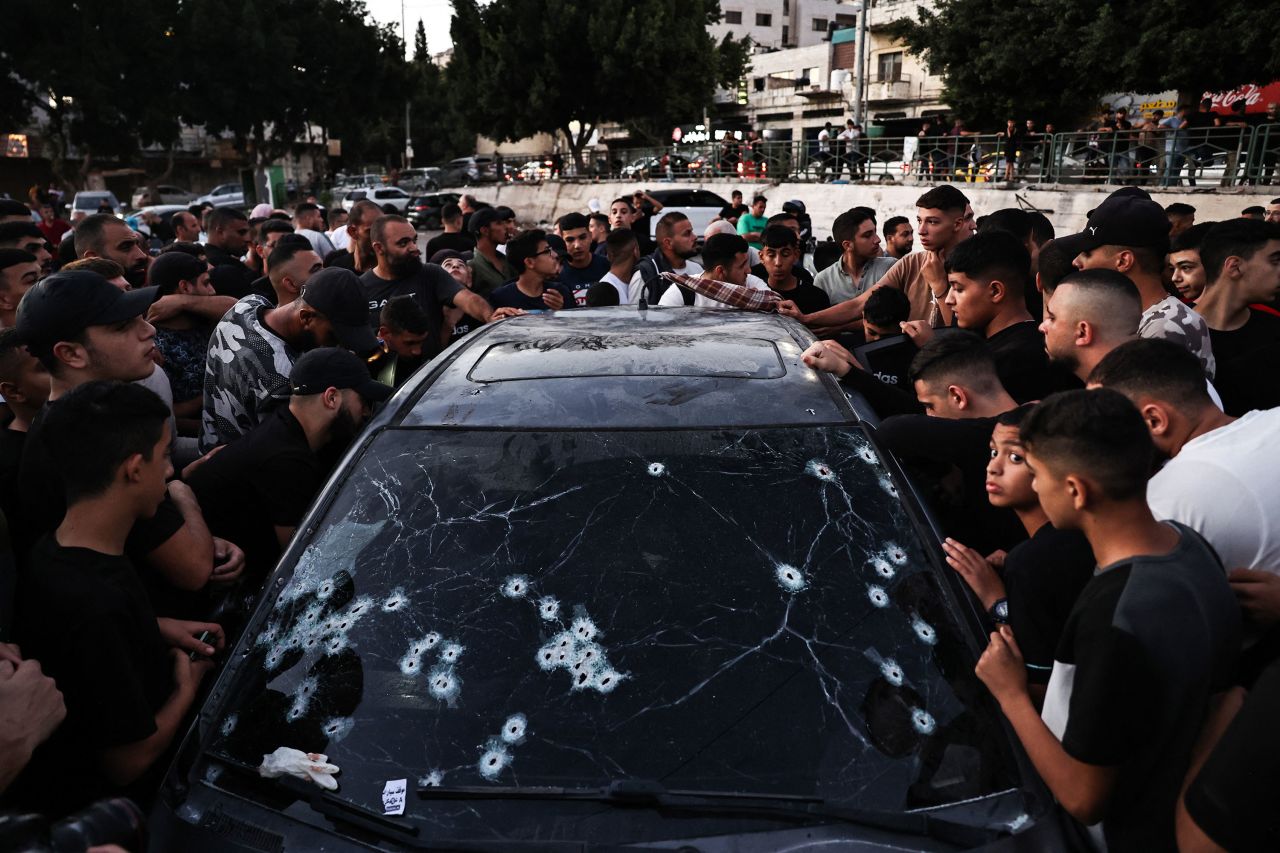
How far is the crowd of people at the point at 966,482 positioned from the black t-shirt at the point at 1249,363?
1 cm

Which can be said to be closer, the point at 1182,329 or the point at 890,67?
the point at 1182,329

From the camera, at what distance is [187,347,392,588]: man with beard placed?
261cm

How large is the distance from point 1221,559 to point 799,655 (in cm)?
87

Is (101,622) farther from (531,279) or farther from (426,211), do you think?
(426,211)

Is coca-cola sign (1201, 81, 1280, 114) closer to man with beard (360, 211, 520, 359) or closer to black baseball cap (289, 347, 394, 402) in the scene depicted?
man with beard (360, 211, 520, 359)

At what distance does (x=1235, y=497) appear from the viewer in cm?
180

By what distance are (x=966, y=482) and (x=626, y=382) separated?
99cm

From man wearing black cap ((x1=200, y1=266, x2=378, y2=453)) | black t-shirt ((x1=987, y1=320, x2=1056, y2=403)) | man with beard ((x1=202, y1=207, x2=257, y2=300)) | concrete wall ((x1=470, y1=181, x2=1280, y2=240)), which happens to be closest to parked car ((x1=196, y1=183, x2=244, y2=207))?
concrete wall ((x1=470, y1=181, x2=1280, y2=240))

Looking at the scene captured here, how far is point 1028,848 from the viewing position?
1501 mm

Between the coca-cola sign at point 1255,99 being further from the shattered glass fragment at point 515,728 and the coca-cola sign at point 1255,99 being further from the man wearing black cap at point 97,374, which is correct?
the shattered glass fragment at point 515,728

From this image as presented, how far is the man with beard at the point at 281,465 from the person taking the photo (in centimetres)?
261

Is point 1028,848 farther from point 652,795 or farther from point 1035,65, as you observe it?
point 1035,65

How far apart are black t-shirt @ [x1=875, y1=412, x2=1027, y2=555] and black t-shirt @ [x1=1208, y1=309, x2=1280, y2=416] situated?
4.51 ft

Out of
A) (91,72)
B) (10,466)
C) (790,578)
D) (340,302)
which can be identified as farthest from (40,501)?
(91,72)
